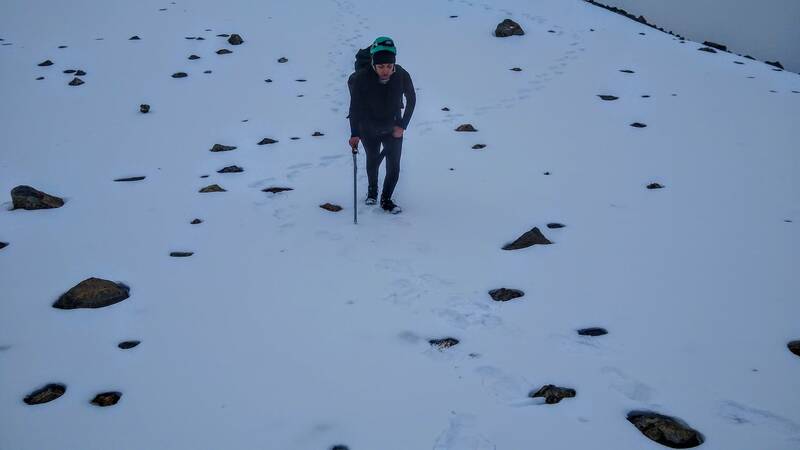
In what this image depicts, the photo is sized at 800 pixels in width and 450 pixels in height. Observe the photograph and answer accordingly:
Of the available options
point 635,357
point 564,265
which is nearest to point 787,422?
point 635,357

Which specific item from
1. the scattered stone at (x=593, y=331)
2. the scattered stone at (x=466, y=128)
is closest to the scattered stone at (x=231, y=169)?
the scattered stone at (x=466, y=128)

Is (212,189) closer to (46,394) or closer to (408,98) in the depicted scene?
(408,98)

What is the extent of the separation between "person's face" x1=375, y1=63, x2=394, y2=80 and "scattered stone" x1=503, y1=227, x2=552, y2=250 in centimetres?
258

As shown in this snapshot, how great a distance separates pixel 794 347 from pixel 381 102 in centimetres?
494

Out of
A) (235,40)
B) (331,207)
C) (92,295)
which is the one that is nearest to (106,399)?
(92,295)

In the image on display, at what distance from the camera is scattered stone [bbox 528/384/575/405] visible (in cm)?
372

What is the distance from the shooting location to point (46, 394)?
3744 mm

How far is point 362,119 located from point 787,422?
5.22 metres

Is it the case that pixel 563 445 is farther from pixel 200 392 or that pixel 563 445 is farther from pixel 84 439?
pixel 84 439

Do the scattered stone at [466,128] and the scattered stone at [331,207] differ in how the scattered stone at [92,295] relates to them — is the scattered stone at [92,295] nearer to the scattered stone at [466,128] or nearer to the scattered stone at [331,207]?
the scattered stone at [331,207]

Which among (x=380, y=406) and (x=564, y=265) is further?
(x=564, y=265)

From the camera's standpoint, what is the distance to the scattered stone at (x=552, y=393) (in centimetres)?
372

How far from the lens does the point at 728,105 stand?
10992mm

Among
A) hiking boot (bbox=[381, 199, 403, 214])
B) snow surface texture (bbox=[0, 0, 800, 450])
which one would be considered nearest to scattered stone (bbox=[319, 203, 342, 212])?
snow surface texture (bbox=[0, 0, 800, 450])
